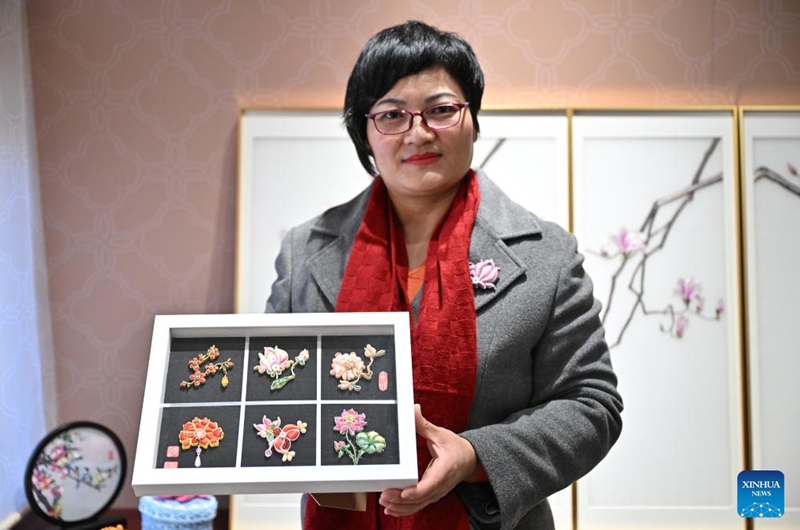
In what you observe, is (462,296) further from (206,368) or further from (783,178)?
(783,178)

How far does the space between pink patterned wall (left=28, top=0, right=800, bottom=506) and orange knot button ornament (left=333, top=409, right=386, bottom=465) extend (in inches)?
50.9

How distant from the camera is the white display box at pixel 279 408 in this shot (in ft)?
3.31

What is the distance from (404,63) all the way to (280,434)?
61 centimetres

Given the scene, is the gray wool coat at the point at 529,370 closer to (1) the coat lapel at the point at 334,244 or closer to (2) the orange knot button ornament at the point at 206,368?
(1) the coat lapel at the point at 334,244

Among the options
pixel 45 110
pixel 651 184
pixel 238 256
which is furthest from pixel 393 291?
pixel 45 110

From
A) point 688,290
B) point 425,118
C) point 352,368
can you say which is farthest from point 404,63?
point 688,290

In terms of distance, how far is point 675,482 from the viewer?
2.19 m

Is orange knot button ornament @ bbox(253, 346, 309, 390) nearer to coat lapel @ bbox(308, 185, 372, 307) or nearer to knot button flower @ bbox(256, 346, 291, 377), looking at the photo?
knot button flower @ bbox(256, 346, 291, 377)

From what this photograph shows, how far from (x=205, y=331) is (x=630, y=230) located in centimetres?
143

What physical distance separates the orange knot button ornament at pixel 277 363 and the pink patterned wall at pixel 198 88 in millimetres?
1195

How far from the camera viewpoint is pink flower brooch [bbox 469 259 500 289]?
128cm

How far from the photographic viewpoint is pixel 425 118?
1283 mm

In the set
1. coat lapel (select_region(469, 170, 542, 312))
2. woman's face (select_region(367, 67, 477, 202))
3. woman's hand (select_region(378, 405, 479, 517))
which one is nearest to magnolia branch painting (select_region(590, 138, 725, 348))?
coat lapel (select_region(469, 170, 542, 312))

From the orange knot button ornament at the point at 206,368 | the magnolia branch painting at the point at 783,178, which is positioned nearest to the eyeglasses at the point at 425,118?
the orange knot button ornament at the point at 206,368
